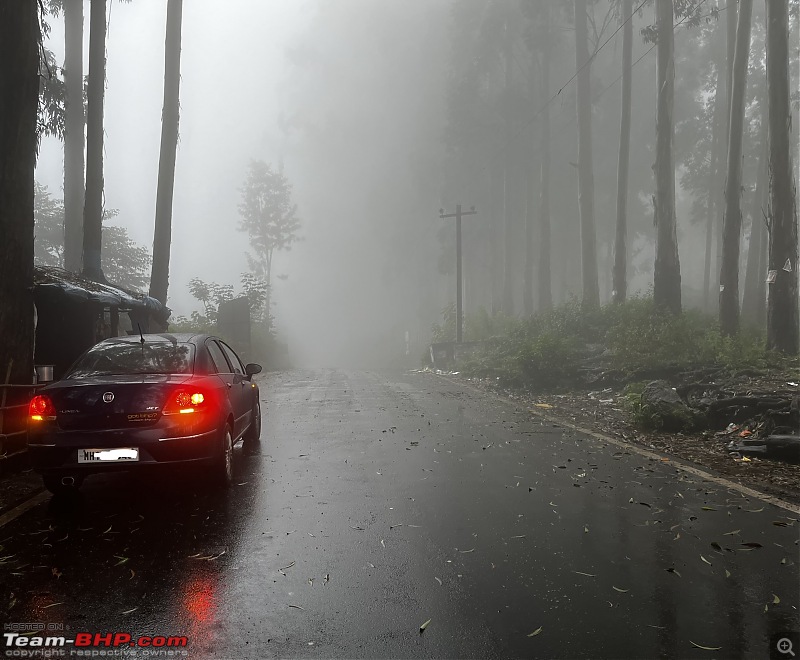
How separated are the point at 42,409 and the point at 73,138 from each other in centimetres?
Answer: 2149

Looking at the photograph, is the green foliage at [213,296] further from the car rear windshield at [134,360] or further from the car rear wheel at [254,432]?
the car rear windshield at [134,360]

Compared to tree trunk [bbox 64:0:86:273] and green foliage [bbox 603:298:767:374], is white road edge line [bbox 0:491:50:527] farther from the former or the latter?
tree trunk [bbox 64:0:86:273]

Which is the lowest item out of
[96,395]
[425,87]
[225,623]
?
[225,623]

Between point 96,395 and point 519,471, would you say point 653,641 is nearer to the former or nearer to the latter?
point 519,471

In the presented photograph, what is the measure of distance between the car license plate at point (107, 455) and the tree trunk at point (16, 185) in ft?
10.6

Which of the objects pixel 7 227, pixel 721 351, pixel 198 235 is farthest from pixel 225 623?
pixel 198 235

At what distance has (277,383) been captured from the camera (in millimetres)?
22156

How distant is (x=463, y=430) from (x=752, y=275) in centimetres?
2317

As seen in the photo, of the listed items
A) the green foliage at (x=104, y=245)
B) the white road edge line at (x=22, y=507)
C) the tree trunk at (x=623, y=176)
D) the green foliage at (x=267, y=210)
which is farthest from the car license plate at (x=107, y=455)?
the green foliage at (x=267, y=210)

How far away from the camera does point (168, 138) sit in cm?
2152

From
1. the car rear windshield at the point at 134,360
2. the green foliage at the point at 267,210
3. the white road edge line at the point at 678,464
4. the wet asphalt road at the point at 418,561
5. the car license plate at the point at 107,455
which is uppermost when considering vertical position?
the green foliage at the point at 267,210

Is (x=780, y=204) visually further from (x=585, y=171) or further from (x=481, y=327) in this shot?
(x=481, y=327)

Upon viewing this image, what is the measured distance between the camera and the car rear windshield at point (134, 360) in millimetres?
6688

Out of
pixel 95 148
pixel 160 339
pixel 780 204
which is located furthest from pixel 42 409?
pixel 780 204
